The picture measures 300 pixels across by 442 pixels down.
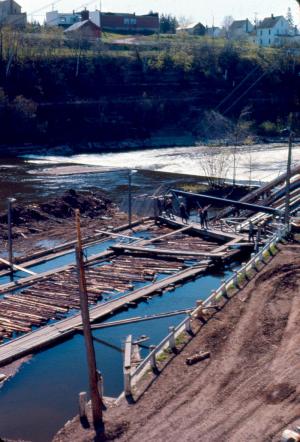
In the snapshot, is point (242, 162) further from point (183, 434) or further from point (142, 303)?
point (183, 434)

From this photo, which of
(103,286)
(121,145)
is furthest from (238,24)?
(103,286)

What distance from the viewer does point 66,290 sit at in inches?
979

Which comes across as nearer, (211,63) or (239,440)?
(239,440)

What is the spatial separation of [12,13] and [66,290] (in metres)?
96.1

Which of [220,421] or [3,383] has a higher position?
[220,421]

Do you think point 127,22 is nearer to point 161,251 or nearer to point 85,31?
point 85,31

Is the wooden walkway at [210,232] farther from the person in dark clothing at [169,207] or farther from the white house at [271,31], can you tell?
the white house at [271,31]

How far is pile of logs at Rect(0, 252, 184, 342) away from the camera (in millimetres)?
21984

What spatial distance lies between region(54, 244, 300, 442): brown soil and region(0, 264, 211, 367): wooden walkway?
4263 millimetres

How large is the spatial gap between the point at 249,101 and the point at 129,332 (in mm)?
72639

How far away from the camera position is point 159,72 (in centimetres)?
9125

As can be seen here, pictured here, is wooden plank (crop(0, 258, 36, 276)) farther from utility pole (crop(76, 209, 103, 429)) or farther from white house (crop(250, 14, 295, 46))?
white house (crop(250, 14, 295, 46))

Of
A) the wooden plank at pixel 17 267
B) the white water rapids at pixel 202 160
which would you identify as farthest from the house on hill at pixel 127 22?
the wooden plank at pixel 17 267

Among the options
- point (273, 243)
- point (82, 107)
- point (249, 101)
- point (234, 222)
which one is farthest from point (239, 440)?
point (249, 101)
